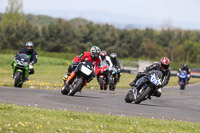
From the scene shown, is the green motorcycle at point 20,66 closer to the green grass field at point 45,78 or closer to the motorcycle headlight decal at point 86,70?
the green grass field at point 45,78

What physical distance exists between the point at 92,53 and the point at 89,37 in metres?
78.8

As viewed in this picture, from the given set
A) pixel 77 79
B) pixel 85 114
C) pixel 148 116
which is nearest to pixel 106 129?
pixel 85 114

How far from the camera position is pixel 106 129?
8648 mm


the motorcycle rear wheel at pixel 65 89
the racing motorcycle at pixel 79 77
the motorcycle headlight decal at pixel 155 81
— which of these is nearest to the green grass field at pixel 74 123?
the motorcycle headlight decal at pixel 155 81

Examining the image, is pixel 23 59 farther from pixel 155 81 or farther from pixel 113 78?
pixel 113 78

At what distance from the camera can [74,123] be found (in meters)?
8.90

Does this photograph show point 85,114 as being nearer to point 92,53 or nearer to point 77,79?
point 77,79

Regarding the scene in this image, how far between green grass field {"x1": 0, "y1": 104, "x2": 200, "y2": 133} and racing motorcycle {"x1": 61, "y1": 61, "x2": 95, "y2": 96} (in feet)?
13.9

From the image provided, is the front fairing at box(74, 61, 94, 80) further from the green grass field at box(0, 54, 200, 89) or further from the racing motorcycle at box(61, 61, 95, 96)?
the green grass field at box(0, 54, 200, 89)

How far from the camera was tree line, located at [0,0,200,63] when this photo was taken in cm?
8819

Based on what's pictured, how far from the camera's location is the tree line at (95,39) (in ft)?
289

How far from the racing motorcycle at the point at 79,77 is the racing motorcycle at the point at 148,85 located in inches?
64.2

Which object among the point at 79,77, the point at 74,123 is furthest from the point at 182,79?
the point at 74,123

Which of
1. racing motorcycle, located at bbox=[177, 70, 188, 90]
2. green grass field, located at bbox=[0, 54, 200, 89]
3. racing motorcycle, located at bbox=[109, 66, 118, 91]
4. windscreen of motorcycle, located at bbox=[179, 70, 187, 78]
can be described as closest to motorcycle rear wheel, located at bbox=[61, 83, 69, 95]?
green grass field, located at bbox=[0, 54, 200, 89]
